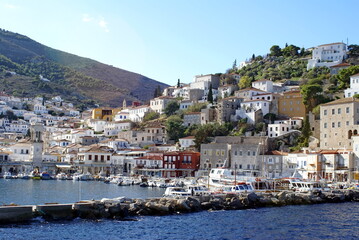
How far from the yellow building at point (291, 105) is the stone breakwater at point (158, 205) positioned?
2748cm

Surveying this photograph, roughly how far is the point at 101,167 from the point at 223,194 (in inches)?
1601

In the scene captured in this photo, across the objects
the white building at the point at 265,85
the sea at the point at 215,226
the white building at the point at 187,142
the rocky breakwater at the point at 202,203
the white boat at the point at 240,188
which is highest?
the white building at the point at 265,85

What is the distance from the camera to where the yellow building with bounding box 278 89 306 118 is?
2822 inches

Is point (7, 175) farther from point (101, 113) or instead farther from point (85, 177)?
point (101, 113)

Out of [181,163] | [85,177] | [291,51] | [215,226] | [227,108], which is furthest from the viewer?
[291,51]

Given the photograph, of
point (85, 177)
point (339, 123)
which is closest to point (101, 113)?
point (85, 177)

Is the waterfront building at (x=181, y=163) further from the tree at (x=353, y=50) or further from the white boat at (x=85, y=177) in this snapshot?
the tree at (x=353, y=50)

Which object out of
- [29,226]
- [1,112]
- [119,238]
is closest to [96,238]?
[119,238]

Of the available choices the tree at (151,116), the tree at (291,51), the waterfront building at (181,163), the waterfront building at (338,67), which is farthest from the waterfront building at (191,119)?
the tree at (291,51)

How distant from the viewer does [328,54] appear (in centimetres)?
9306

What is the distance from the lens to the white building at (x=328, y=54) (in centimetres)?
9194

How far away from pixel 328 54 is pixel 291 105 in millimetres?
25741

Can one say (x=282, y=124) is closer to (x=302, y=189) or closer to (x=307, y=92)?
(x=307, y=92)

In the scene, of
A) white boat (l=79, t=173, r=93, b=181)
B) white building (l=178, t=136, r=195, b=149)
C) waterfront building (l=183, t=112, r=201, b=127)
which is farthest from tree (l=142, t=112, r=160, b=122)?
white boat (l=79, t=173, r=93, b=181)
